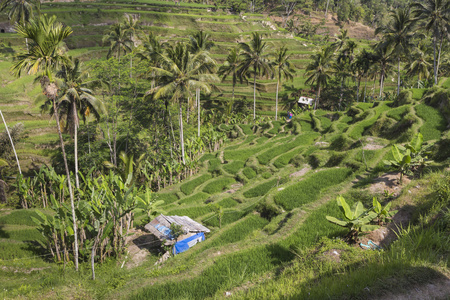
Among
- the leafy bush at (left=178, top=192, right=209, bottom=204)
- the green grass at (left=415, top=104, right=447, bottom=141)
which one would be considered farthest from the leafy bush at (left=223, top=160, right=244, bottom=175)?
the green grass at (left=415, top=104, right=447, bottom=141)

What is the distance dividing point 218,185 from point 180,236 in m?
8.82

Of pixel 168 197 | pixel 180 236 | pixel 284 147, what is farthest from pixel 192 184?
pixel 180 236

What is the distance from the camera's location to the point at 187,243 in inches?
422

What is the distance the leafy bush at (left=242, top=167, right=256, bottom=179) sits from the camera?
796 inches

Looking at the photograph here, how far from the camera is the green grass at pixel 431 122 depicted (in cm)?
1345

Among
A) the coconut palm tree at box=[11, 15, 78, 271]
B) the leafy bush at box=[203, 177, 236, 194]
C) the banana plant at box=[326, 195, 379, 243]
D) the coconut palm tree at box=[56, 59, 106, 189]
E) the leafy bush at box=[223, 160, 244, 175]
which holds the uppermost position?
the coconut palm tree at box=[11, 15, 78, 271]

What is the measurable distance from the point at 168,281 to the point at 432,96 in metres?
19.8

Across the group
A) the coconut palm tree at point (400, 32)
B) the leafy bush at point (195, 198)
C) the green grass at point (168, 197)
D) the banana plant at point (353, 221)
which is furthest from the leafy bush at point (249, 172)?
the coconut palm tree at point (400, 32)

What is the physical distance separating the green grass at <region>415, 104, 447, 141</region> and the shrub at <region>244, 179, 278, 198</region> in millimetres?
8532

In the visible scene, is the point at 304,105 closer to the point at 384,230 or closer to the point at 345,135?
the point at 345,135

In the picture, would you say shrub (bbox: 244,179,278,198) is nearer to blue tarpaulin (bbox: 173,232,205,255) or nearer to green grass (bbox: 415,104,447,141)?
blue tarpaulin (bbox: 173,232,205,255)

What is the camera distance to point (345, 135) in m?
17.6

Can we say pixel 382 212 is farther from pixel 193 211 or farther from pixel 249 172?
pixel 249 172

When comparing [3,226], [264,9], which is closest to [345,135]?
[3,226]
